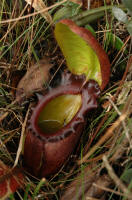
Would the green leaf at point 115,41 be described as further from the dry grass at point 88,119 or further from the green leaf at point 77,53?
the green leaf at point 77,53

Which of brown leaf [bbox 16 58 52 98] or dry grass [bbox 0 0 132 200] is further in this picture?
brown leaf [bbox 16 58 52 98]

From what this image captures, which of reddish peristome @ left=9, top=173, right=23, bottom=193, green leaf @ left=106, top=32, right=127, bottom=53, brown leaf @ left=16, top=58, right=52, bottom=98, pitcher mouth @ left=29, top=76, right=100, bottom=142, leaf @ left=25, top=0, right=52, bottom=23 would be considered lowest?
reddish peristome @ left=9, top=173, right=23, bottom=193

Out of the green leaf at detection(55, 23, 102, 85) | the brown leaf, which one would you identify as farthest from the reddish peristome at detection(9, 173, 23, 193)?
the green leaf at detection(55, 23, 102, 85)

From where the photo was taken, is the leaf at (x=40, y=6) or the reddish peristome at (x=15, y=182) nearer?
the reddish peristome at (x=15, y=182)

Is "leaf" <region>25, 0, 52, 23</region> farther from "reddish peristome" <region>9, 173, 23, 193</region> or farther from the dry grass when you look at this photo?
"reddish peristome" <region>9, 173, 23, 193</region>

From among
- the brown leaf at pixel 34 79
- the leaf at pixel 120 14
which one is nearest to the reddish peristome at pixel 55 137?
the brown leaf at pixel 34 79

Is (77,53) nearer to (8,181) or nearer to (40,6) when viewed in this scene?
(40,6)
